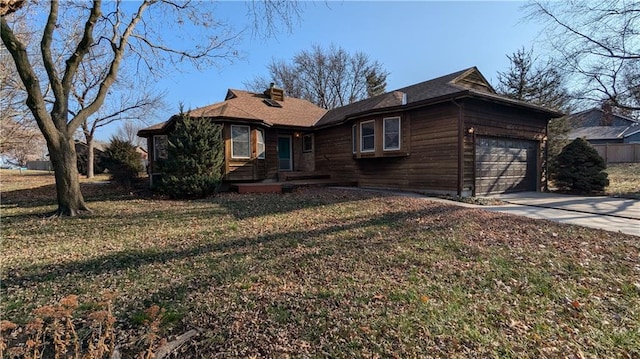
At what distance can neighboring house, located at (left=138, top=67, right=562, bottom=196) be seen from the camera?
10164 mm

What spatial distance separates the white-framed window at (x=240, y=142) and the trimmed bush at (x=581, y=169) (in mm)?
12625

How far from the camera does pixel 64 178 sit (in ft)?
25.5

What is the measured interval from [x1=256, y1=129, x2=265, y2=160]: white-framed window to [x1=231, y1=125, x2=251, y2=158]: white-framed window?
0.42 m

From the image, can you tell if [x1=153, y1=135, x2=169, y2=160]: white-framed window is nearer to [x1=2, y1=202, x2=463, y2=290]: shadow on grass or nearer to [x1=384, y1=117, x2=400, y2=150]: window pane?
[x1=384, y1=117, x2=400, y2=150]: window pane

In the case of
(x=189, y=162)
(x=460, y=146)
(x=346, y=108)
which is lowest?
(x=189, y=162)

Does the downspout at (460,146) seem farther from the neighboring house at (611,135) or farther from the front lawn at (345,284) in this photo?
the neighboring house at (611,135)

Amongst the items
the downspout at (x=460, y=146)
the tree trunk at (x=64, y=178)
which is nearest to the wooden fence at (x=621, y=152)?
the downspout at (x=460, y=146)

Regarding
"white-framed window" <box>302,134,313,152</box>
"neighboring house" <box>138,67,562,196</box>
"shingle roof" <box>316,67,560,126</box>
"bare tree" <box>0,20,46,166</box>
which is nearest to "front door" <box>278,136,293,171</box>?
"neighboring house" <box>138,67,562,196</box>

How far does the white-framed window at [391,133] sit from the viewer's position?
11445 mm

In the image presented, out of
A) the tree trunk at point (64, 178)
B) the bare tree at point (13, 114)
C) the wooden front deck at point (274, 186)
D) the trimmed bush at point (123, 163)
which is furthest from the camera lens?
the bare tree at point (13, 114)

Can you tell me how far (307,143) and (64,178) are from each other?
1057 centimetres

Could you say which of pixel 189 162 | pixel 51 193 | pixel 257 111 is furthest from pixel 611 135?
pixel 51 193

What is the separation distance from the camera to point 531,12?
41.9ft

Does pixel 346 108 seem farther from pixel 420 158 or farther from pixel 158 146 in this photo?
pixel 158 146
